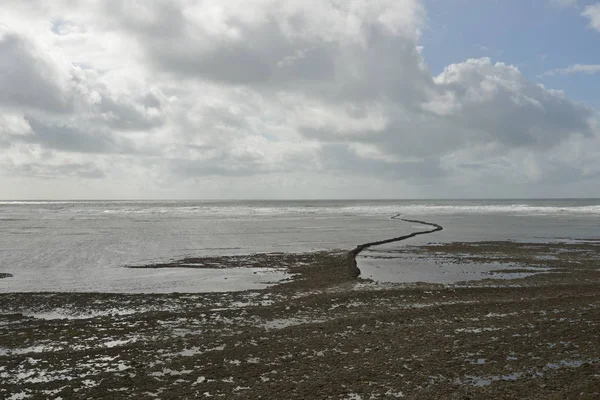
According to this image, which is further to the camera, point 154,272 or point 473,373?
point 154,272

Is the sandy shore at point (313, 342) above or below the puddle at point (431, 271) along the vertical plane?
above

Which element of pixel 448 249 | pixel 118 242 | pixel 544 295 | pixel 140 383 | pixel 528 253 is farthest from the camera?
pixel 118 242

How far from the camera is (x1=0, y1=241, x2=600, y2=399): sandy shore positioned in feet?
29.3

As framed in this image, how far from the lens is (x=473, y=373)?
9.52 metres

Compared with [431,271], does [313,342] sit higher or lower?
higher

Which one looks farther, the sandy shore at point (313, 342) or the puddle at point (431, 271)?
the puddle at point (431, 271)

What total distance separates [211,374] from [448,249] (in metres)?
27.3

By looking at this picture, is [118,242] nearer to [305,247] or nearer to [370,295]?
[305,247]

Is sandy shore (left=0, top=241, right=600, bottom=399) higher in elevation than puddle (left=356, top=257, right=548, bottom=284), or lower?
higher

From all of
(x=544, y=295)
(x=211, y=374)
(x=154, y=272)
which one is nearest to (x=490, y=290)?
(x=544, y=295)

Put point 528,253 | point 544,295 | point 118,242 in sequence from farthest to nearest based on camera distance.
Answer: point 118,242
point 528,253
point 544,295

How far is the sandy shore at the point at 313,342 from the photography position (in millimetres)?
Answer: 8922

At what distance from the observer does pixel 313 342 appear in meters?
11.6

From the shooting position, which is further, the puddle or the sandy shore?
the puddle
